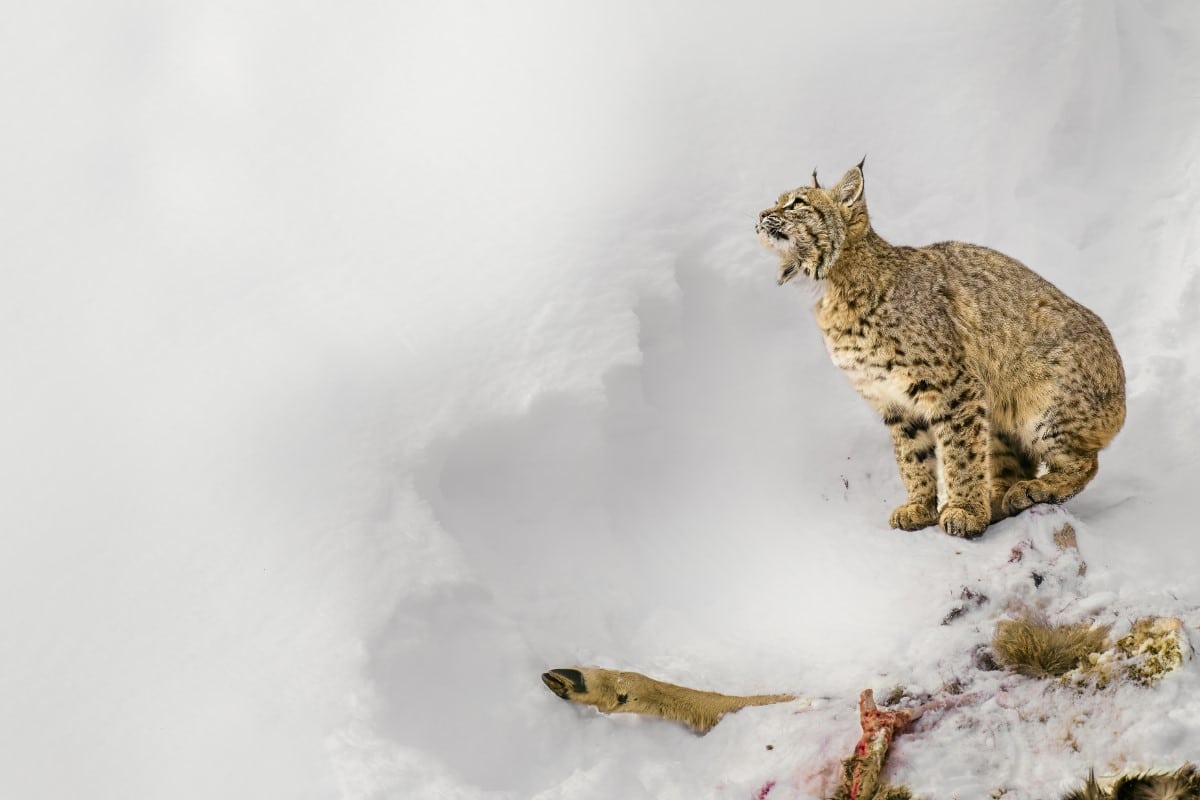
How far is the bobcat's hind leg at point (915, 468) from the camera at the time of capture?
6.81 metres

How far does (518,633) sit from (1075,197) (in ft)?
20.7

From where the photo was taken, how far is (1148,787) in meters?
4.12

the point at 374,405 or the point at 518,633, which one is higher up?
the point at 374,405

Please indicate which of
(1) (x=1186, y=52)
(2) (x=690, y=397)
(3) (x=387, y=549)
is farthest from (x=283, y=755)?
(1) (x=1186, y=52)

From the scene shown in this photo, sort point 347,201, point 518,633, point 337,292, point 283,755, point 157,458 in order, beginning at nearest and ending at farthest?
point 283,755
point 518,633
point 157,458
point 337,292
point 347,201

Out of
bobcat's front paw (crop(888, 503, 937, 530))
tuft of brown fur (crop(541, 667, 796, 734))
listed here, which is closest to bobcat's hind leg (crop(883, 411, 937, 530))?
bobcat's front paw (crop(888, 503, 937, 530))

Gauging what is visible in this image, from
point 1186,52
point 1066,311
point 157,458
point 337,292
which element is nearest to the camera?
point 157,458

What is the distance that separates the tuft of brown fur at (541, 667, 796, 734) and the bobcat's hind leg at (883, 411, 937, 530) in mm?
1863

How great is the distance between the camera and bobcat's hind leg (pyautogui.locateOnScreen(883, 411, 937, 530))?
6809 millimetres

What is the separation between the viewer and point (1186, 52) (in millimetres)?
10555

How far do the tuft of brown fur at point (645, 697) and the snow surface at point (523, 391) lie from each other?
0.25ft

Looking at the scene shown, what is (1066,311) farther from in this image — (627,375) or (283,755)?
(283,755)

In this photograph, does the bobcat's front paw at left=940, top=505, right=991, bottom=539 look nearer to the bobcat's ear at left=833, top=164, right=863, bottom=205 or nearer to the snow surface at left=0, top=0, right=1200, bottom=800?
the snow surface at left=0, top=0, right=1200, bottom=800

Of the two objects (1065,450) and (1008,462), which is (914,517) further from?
(1065,450)
